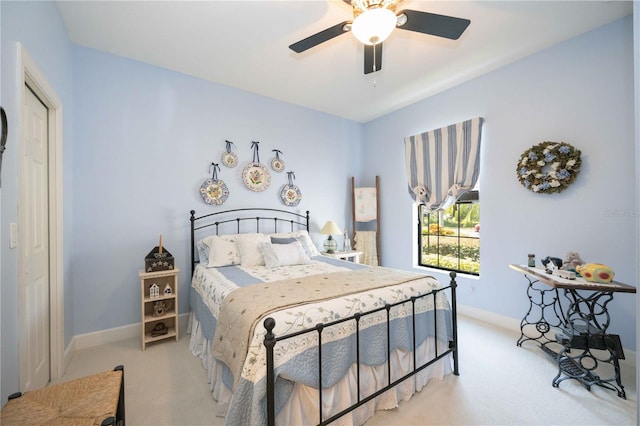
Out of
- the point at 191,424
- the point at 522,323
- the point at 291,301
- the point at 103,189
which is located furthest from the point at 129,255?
the point at 522,323

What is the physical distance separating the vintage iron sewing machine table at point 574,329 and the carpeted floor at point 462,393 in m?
0.09

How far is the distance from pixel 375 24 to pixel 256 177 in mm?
2507

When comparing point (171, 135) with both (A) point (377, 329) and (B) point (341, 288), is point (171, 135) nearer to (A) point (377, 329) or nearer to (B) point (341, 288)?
(B) point (341, 288)

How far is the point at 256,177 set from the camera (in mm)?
3711

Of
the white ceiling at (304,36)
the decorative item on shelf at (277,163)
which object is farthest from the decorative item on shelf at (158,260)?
the white ceiling at (304,36)

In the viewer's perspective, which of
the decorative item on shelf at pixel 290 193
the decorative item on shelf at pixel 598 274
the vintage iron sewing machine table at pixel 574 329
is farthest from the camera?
the decorative item on shelf at pixel 290 193

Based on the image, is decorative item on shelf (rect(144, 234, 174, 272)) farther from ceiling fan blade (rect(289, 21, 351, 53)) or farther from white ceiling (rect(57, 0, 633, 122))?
ceiling fan blade (rect(289, 21, 351, 53))

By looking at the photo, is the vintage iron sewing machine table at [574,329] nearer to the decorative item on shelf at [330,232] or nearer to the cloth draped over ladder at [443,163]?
the cloth draped over ladder at [443,163]

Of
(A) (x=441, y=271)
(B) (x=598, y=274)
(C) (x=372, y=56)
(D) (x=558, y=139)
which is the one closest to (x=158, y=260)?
(C) (x=372, y=56)

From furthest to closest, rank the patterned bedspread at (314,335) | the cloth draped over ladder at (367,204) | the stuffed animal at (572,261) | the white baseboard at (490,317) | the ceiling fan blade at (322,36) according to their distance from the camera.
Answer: the cloth draped over ladder at (367,204) < the white baseboard at (490,317) < the stuffed animal at (572,261) < the ceiling fan blade at (322,36) < the patterned bedspread at (314,335)

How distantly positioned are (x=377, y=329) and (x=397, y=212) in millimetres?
2801

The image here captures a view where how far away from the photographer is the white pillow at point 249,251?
116 inches

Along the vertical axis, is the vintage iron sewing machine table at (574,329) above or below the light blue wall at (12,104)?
below

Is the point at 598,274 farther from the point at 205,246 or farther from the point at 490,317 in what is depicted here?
the point at 205,246
